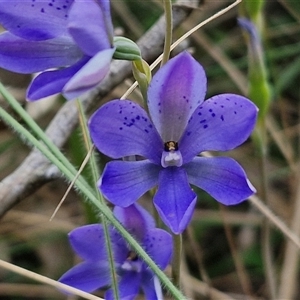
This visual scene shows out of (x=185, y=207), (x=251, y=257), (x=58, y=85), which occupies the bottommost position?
(x=251, y=257)

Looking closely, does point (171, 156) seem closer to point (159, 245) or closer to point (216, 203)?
point (159, 245)

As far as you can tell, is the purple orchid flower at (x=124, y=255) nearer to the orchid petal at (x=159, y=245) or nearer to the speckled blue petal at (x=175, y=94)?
the orchid petal at (x=159, y=245)

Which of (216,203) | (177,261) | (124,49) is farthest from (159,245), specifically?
(216,203)

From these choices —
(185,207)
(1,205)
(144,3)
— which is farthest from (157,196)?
(144,3)

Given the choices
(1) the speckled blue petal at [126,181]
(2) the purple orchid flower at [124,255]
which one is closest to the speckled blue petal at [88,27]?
(1) the speckled blue petal at [126,181]

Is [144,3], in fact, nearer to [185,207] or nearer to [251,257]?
[251,257]

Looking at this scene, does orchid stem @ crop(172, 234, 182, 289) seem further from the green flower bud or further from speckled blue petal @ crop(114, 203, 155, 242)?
the green flower bud
